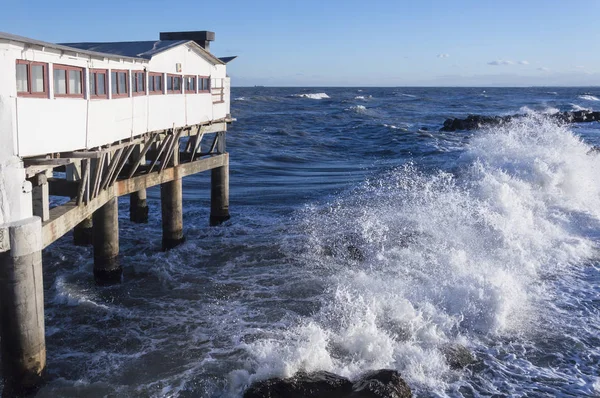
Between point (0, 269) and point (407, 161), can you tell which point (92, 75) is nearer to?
point (0, 269)

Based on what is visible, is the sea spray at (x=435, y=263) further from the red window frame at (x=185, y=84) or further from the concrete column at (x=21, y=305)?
the red window frame at (x=185, y=84)

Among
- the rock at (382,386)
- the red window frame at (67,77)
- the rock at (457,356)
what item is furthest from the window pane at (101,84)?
the rock at (457,356)

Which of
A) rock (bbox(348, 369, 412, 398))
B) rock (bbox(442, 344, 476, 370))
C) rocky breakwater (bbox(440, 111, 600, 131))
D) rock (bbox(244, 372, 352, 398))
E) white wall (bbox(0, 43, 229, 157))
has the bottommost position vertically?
rock (bbox(442, 344, 476, 370))

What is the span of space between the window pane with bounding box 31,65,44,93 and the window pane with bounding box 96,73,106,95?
1934 mm

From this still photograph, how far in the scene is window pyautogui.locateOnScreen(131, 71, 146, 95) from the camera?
41.7 ft

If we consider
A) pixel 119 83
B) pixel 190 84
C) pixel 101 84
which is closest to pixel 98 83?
pixel 101 84

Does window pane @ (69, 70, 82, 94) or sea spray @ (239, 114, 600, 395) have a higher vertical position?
window pane @ (69, 70, 82, 94)

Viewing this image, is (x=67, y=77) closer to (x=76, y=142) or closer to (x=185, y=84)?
(x=76, y=142)

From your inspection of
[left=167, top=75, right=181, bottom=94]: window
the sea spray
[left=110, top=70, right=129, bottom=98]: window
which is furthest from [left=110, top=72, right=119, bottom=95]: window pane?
the sea spray

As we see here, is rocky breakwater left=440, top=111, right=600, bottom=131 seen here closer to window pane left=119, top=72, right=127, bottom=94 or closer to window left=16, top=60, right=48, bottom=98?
window pane left=119, top=72, right=127, bottom=94

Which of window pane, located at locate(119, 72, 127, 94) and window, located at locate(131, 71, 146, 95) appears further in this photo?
window, located at locate(131, 71, 146, 95)

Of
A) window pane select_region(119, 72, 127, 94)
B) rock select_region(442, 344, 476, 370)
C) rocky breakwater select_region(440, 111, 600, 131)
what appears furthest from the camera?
rocky breakwater select_region(440, 111, 600, 131)

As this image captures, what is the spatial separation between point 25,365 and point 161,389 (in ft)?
6.34

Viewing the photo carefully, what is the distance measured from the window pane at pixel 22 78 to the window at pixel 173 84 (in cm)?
644
